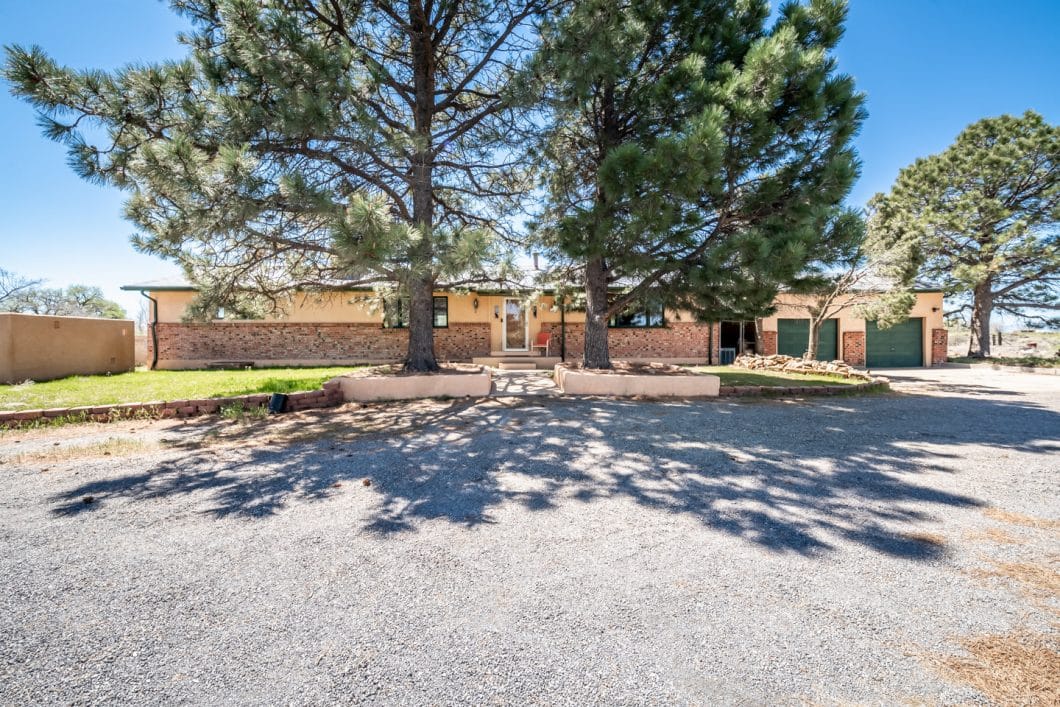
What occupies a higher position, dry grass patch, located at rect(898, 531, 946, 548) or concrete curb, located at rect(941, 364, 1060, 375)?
concrete curb, located at rect(941, 364, 1060, 375)

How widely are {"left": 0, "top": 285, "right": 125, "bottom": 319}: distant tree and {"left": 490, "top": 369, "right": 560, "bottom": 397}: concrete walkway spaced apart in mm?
24886

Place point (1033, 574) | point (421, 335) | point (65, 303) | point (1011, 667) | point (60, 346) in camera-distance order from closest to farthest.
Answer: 1. point (1011, 667)
2. point (1033, 574)
3. point (421, 335)
4. point (60, 346)
5. point (65, 303)

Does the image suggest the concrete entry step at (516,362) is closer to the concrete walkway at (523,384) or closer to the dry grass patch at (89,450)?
the concrete walkway at (523,384)

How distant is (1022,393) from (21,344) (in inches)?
887

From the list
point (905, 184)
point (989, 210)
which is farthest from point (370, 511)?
point (905, 184)

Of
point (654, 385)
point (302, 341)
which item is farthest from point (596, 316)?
point (302, 341)

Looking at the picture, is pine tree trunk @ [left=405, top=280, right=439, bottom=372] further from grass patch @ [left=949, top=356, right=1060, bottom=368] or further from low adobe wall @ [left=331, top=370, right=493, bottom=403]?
grass patch @ [left=949, top=356, right=1060, bottom=368]

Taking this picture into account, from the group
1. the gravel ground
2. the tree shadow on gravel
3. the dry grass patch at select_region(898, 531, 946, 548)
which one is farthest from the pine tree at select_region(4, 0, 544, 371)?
the dry grass patch at select_region(898, 531, 946, 548)

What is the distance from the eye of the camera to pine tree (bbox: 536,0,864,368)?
627cm

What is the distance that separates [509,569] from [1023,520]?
143 inches

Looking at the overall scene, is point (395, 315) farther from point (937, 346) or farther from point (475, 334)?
point (937, 346)

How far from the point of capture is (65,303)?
102 feet

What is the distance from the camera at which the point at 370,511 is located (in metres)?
3.13

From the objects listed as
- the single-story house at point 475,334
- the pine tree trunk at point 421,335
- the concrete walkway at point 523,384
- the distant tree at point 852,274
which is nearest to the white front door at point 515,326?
the single-story house at point 475,334
